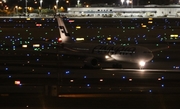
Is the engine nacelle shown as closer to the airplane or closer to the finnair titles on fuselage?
the airplane

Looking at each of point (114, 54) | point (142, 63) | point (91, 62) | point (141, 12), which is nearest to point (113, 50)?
point (114, 54)

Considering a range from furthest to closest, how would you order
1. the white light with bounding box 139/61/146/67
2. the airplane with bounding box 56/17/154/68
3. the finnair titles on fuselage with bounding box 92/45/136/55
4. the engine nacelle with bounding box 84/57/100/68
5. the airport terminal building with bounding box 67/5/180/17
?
1. the airport terminal building with bounding box 67/5/180/17
2. the white light with bounding box 139/61/146/67
3. the finnair titles on fuselage with bounding box 92/45/136/55
4. the airplane with bounding box 56/17/154/68
5. the engine nacelle with bounding box 84/57/100/68

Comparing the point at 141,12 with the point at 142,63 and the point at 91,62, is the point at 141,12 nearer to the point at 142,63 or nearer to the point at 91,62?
the point at 142,63

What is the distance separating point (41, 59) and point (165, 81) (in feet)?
57.4

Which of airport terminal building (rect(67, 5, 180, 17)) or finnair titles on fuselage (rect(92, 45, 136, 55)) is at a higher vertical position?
finnair titles on fuselage (rect(92, 45, 136, 55))

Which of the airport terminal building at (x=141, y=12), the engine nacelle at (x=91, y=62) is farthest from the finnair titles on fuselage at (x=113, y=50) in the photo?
the airport terminal building at (x=141, y=12)

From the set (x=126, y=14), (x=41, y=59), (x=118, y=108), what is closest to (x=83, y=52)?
(x=41, y=59)

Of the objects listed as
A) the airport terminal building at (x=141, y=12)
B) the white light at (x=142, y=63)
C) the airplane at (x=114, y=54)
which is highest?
the airplane at (x=114, y=54)

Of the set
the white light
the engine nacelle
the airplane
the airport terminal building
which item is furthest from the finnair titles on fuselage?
the airport terminal building

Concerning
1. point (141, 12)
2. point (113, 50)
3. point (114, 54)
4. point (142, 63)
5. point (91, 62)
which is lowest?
point (141, 12)

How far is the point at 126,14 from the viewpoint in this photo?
636 ft

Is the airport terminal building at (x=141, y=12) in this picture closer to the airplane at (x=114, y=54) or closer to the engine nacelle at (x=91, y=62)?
the airplane at (x=114, y=54)

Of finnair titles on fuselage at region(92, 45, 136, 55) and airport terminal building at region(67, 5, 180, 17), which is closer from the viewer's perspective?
finnair titles on fuselage at region(92, 45, 136, 55)

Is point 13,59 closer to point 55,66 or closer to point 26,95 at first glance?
point 55,66
